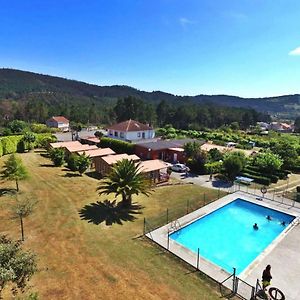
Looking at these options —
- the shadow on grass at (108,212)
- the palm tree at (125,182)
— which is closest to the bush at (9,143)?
the shadow on grass at (108,212)

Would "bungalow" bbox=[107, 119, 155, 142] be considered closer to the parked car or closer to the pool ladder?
the parked car

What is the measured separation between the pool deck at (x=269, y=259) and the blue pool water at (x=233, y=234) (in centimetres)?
91

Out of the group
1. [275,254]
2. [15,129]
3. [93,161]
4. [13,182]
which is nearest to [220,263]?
[275,254]

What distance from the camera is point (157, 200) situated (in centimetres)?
2764

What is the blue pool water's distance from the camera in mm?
19812

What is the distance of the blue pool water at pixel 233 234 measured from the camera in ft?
Answer: 65.0

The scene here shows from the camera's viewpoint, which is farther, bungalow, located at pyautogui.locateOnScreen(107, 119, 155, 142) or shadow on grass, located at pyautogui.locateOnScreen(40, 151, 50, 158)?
bungalow, located at pyautogui.locateOnScreen(107, 119, 155, 142)

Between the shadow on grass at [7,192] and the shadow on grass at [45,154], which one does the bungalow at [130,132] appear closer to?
the shadow on grass at [45,154]

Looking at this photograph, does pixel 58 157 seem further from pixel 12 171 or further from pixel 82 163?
pixel 12 171

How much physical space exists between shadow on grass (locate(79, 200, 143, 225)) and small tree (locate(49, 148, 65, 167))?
14.9 meters

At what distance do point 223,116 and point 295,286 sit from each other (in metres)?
115

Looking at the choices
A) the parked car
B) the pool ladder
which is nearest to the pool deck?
the pool ladder

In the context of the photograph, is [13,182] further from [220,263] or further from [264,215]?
[264,215]

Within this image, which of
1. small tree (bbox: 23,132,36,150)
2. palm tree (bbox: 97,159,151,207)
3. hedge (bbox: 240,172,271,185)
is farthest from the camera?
small tree (bbox: 23,132,36,150)
